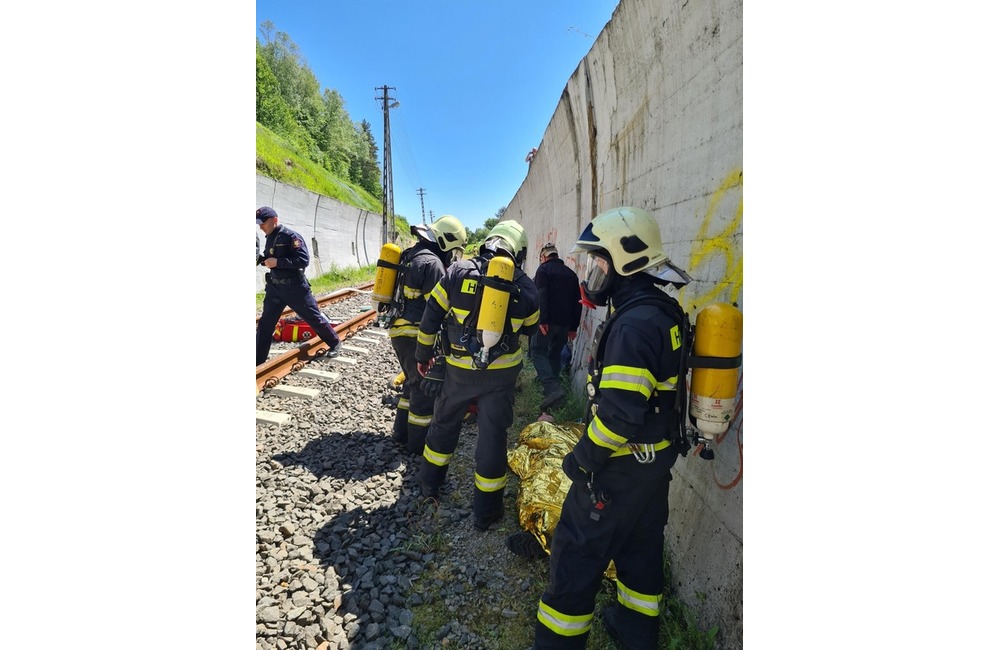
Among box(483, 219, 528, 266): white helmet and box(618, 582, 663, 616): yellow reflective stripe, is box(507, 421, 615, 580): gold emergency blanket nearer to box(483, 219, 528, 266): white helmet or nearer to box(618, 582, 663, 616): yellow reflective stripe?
box(618, 582, 663, 616): yellow reflective stripe

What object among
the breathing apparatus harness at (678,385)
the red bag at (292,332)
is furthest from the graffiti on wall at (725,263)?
the red bag at (292,332)

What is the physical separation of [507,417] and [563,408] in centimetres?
211

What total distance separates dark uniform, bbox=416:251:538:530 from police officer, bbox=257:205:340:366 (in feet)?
11.6

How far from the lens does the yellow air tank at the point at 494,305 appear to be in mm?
3158

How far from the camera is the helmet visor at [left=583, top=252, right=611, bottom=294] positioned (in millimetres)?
2305

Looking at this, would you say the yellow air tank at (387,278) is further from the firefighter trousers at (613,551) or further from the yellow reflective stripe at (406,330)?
the firefighter trousers at (613,551)

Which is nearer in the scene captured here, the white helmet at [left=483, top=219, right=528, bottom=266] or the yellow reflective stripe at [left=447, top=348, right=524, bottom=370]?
the yellow reflective stripe at [left=447, top=348, right=524, bottom=370]

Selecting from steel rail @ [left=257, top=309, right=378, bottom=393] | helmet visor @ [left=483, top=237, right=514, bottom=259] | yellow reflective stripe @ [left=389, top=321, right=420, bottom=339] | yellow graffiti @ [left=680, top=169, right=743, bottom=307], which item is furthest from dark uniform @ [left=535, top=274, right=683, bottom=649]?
steel rail @ [left=257, top=309, right=378, bottom=393]

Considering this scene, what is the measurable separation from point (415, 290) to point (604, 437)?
2.95 metres

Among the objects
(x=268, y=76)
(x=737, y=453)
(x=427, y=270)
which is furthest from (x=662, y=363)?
(x=268, y=76)

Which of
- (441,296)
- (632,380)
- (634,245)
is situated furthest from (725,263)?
(441,296)

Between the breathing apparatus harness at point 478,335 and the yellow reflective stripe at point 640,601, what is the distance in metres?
1.72

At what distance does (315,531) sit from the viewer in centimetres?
322

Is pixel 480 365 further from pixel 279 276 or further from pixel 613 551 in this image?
pixel 279 276
